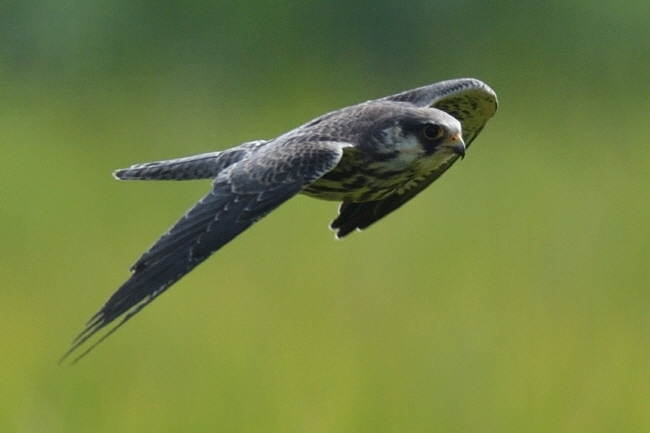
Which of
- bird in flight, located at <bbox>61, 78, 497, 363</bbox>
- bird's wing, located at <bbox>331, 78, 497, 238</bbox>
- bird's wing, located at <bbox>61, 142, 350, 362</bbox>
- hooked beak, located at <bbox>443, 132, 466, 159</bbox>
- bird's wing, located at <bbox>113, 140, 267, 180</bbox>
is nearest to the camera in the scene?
bird's wing, located at <bbox>61, 142, 350, 362</bbox>

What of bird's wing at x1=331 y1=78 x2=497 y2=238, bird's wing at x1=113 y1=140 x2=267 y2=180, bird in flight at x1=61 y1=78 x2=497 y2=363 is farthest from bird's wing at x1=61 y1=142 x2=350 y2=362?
bird's wing at x1=331 y1=78 x2=497 y2=238

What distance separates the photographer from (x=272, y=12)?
13750mm

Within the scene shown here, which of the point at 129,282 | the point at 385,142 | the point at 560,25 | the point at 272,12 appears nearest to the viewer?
the point at 129,282

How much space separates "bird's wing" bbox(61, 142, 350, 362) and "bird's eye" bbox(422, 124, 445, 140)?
1.63 ft

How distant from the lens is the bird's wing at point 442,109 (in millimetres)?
8141

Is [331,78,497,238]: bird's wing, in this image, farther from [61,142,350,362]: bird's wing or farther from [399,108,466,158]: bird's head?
[61,142,350,362]: bird's wing

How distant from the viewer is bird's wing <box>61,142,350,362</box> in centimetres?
629

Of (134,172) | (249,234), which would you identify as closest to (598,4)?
(249,234)

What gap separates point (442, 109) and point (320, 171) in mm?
1808

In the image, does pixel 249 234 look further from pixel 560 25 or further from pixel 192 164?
pixel 560 25

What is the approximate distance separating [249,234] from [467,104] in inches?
143

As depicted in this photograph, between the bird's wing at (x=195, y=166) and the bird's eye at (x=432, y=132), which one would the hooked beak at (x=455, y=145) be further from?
the bird's wing at (x=195, y=166)

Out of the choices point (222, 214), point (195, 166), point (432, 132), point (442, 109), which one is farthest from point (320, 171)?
point (442, 109)

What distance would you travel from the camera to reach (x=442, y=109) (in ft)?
27.6
